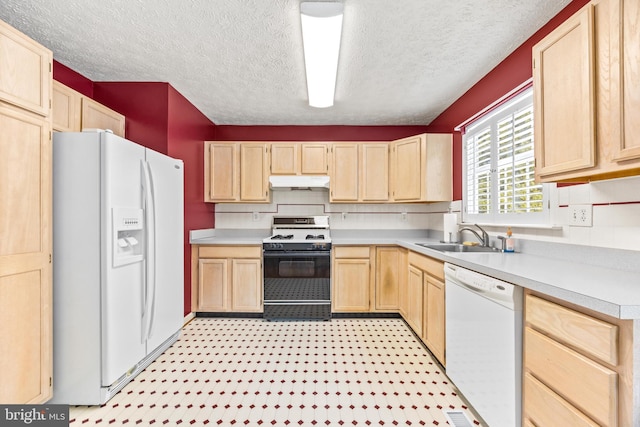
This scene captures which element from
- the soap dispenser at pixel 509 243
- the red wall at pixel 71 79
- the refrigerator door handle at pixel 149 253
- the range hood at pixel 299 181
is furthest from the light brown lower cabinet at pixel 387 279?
the red wall at pixel 71 79

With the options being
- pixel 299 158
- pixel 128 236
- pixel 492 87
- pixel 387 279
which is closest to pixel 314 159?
pixel 299 158

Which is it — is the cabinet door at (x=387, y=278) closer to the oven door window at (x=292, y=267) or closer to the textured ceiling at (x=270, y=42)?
the oven door window at (x=292, y=267)

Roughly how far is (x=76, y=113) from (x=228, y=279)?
2.13 metres

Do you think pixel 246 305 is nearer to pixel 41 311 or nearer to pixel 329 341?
pixel 329 341

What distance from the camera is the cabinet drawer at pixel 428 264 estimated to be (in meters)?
2.31

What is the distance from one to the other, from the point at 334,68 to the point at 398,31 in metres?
0.55

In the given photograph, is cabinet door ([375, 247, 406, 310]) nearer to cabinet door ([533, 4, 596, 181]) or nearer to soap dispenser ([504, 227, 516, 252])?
soap dispenser ([504, 227, 516, 252])

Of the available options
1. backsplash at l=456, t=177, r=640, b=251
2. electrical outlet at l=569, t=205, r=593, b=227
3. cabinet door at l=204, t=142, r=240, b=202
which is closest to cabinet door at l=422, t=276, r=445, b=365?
backsplash at l=456, t=177, r=640, b=251

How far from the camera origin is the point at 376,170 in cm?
385

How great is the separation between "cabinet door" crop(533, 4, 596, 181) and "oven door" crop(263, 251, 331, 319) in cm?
234

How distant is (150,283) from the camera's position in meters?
2.27

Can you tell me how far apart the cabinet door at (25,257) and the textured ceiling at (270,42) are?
80cm

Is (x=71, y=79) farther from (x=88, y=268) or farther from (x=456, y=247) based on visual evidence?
(x=456, y=247)

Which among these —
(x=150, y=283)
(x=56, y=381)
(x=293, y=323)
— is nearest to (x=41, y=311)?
(x=56, y=381)
